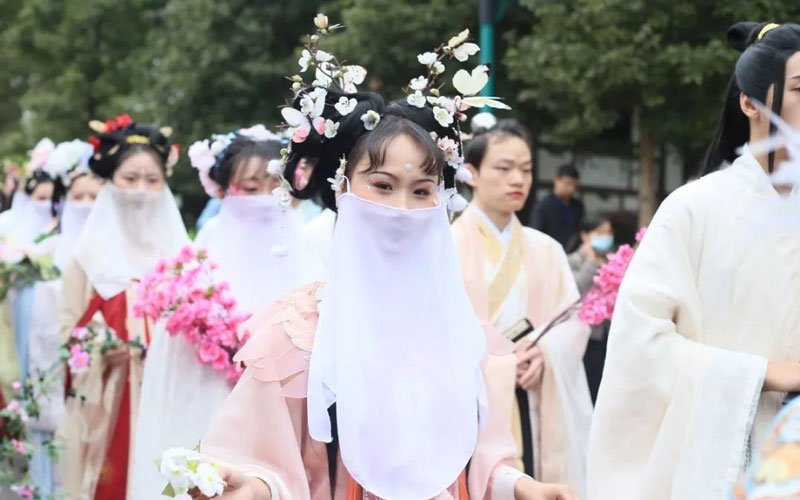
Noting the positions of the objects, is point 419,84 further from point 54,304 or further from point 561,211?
point 561,211

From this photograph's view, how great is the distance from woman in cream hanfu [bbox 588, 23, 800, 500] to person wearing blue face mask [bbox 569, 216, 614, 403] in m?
2.45

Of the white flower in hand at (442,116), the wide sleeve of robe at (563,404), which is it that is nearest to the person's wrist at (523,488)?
the white flower in hand at (442,116)

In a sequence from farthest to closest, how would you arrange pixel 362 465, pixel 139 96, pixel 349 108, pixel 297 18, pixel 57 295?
pixel 139 96 → pixel 297 18 → pixel 57 295 → pixel 349 108 → pixel 362 465

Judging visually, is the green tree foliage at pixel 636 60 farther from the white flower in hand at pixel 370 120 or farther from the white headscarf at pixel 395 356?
the white headscarf at pixel 395 356

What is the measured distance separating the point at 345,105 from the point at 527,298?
2.85 meters

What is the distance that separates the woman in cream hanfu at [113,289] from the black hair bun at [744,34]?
350 centimetres

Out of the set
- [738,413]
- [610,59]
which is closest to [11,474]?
[738,413]

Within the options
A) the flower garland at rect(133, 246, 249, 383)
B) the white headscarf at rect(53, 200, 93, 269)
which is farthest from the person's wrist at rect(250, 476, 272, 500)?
the white headscarf at rect(53, 200, 93, 269)

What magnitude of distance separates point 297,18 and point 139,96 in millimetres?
3146

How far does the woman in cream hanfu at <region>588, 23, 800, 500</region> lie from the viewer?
139 inches

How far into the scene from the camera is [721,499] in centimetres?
349

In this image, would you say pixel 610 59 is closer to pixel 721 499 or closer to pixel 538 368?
pixel 538 368

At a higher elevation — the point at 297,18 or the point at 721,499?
the point at 297,18

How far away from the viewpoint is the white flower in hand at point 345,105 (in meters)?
3.45
